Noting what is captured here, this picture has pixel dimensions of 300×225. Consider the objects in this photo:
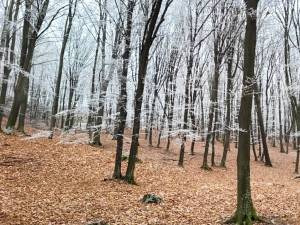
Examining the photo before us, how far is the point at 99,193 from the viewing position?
12.6m

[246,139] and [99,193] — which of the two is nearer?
[246,139]

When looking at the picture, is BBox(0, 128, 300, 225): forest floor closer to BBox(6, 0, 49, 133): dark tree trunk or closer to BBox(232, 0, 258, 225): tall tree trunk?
BBox(232, 0, 258, 225): tall tree trunk

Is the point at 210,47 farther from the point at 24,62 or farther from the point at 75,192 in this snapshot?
the point at 75,192

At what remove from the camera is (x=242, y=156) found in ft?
29.6

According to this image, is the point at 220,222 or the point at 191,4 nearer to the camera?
the point at 220,222

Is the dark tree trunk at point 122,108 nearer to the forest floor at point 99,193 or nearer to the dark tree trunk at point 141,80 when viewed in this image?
the dark tree trunk at point 141,80

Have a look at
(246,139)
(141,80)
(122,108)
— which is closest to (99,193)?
(122,108)

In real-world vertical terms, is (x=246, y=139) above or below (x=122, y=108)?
below

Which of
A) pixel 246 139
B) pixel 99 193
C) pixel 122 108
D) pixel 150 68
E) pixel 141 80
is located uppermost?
pixel 150 68

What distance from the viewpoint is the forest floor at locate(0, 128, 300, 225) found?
390 inches

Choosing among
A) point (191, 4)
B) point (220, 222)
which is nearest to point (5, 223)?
point (220, 222)

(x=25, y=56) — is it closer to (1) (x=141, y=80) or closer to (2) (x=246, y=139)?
(1) (x=141, y=80)

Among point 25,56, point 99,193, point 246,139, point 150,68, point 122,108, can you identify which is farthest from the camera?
point 150,68

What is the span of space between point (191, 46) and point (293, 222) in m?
13.8
